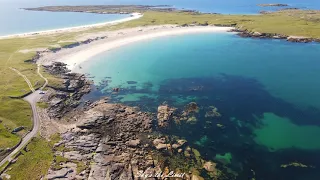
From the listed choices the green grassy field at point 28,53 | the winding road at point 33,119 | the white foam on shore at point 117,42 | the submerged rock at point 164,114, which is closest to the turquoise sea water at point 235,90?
the submerged rock at point 164,114

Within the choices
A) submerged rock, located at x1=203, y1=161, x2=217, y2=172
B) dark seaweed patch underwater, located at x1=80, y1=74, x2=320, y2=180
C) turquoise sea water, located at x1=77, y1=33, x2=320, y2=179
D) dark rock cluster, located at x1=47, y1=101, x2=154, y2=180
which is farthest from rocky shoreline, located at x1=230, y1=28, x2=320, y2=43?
submerged rock, located at x1=203, y1=161, x2=217, y2=172

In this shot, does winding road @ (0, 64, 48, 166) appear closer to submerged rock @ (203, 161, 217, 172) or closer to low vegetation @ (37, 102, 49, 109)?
low vegetation @ (37, 102, 49, 109)

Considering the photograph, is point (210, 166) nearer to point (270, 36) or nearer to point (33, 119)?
point (33, 119)

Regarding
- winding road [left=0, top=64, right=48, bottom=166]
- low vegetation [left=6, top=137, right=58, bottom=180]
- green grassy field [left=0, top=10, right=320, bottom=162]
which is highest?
green grassy field [left=0, top=10, right=320, bottom=162]

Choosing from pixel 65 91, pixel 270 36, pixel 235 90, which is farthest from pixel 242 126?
pixel 270 36

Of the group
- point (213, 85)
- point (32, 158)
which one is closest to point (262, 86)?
point (213, 85)

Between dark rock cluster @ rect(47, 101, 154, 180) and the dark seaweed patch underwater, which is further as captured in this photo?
the dark seaweed patch underwater
